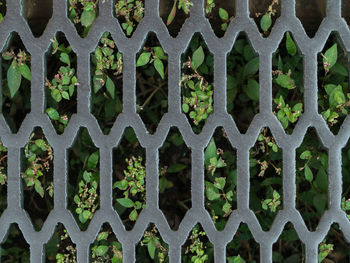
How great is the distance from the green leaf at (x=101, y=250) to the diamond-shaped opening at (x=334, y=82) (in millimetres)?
459

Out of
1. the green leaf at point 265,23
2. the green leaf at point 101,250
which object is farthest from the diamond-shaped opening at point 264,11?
the green leaf at point 101,250

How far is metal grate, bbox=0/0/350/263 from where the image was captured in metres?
0.80

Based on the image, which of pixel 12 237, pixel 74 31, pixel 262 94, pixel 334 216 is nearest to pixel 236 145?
pixel 262 94

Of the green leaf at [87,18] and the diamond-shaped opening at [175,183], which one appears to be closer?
the green leaf at [87,18]

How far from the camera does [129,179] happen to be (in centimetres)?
90

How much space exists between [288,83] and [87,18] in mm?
370

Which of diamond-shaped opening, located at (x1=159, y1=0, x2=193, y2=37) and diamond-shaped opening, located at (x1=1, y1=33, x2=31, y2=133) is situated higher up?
diamond-shaped opening, located at (x1=159, y1=0, x2=193, y2=37)

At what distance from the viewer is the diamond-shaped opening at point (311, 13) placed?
2.91ft

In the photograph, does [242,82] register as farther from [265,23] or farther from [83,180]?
[83,180]

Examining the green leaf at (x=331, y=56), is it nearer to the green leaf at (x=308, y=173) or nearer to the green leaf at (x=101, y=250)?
the green leaf at (x=308, y=173)

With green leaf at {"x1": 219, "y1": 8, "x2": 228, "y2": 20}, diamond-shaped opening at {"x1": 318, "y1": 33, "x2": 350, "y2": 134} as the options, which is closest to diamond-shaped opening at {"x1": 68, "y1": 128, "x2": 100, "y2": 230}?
green leaf at {"x1": 219, "y1": 8, "x2": 228, "y2": 20}

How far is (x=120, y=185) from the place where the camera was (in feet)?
2.94

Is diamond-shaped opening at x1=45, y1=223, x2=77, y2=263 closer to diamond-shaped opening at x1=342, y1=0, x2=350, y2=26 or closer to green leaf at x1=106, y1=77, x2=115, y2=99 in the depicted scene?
green leaf at x1=106, y1=77, x2=115, y2=99

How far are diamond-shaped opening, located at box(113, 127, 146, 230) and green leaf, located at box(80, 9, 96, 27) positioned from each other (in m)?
0.21
